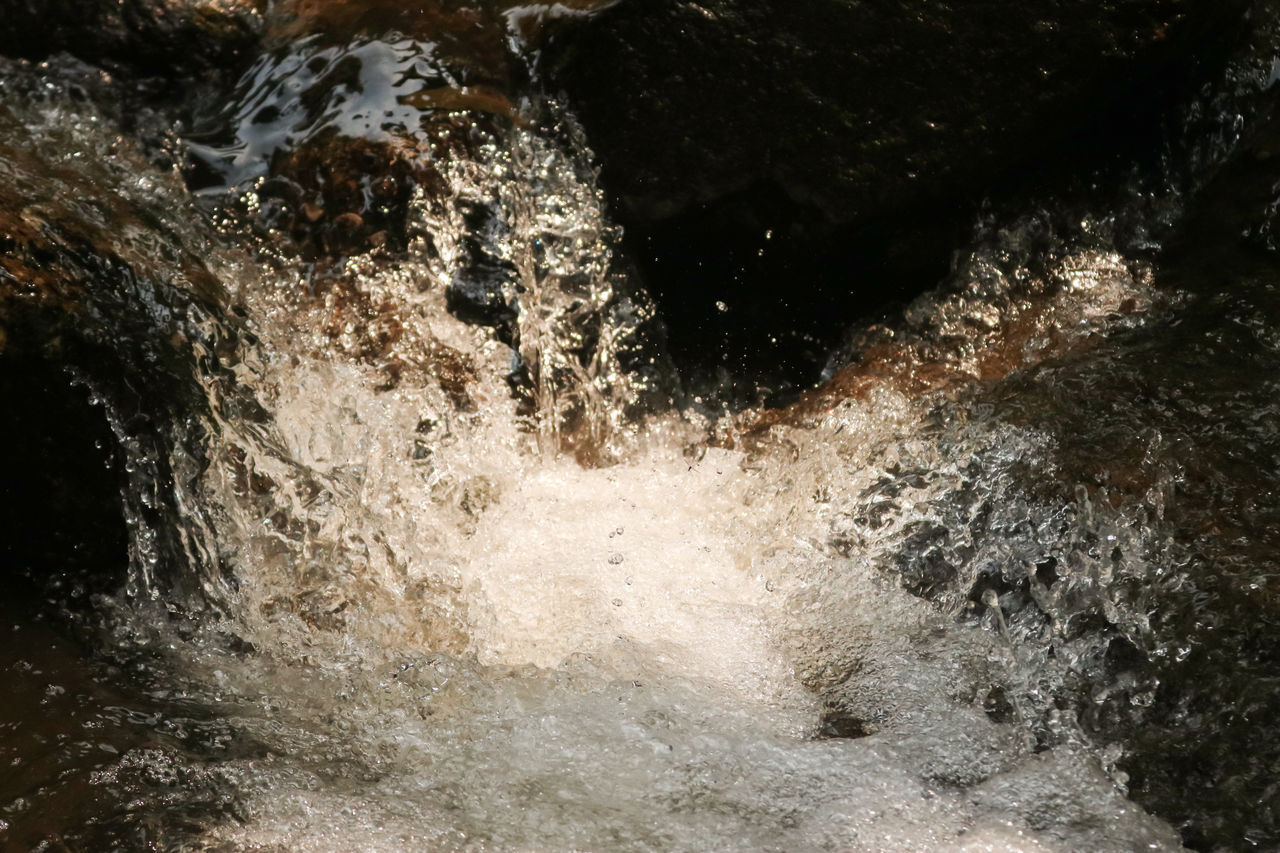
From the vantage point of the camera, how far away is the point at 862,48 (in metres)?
2.80

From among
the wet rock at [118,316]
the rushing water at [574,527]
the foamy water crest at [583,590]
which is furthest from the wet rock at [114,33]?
the foamy water crest at [583,590]

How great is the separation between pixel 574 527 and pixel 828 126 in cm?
130

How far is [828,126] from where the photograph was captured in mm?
2898

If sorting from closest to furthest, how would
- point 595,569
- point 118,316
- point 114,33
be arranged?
point 118,316
point 595,569
point 114,33

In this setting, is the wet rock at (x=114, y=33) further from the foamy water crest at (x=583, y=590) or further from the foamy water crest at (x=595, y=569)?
the foamy water crest at (x=583, y=590)

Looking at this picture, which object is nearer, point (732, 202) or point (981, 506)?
point (981, 506)

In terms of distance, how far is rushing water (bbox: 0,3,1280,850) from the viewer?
1.93 meters

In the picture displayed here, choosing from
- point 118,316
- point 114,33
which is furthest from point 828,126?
point 114,33

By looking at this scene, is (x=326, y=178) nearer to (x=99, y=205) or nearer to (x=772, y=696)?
(x=99, y=205)

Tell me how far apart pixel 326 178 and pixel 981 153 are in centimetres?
181

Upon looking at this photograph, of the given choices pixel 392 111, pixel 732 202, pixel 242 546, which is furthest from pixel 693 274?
pixel 242 546

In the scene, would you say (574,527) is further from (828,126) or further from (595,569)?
(828,126)

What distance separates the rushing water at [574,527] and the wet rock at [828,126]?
14 centimetres

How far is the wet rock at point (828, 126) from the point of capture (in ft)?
9.17
